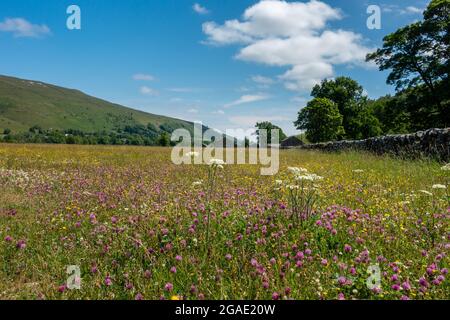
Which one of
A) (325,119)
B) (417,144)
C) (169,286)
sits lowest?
(169,286)

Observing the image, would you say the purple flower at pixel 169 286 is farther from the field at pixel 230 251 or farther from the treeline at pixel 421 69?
the treeline at pixel 421 69

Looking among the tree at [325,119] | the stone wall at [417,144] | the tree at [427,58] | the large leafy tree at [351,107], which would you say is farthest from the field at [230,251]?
the large leafy tree at [351,107]

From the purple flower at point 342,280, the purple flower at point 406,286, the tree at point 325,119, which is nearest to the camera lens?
the purple flower at point 406,286

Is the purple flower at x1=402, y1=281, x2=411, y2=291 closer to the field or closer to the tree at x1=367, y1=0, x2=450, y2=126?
the field

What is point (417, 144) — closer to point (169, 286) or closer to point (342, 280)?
point (342, 280)

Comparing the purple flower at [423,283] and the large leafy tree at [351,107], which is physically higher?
the large leafy tree at [351,107]

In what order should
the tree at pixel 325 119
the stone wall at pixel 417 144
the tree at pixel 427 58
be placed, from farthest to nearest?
1. the tree at pixel 325 119
2. the tree at pixel 427 58
3. the stone wall at pixel 417 144

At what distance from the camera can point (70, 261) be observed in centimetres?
388

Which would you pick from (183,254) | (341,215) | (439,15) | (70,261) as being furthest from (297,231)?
(439,15)

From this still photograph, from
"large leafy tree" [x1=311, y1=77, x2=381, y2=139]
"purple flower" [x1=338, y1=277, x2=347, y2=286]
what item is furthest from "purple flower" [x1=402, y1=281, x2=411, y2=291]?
"large leafy tree" [x1=311, y1=77, x2=381, y2=139]

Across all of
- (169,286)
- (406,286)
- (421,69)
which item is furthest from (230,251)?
(421,69)

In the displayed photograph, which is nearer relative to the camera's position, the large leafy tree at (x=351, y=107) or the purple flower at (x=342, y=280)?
the purple flower at (x=342, y=280)

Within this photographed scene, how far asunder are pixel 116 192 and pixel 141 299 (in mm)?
5375
